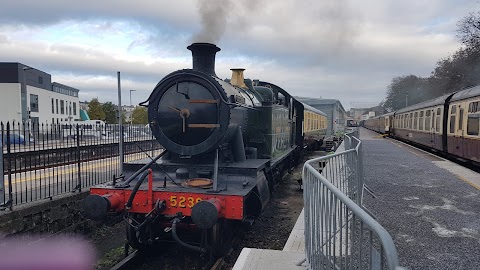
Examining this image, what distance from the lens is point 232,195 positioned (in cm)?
503

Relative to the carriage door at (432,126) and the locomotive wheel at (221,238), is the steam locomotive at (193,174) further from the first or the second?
the carriage door at (432,126)

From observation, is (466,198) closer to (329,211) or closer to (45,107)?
(329,211)

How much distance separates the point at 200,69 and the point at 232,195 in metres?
2.40

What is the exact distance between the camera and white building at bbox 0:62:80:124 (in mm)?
42531

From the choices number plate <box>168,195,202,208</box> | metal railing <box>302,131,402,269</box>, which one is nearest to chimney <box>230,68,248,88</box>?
number plate <box>168,195,202,208</box>

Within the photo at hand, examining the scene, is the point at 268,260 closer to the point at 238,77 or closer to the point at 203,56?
the point at 203,56

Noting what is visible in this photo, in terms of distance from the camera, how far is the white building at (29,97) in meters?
42.5

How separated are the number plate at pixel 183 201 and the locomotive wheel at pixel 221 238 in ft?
1.63

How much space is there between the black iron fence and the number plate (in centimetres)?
120

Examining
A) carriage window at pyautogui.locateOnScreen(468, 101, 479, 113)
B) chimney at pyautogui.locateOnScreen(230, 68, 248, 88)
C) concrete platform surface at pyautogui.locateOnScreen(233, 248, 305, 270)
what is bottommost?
concrete platform surface at pyautogui.locateOnScreen(233, 248, 305, 270)

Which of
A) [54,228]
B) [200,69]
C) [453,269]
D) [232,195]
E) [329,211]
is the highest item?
[200,69]

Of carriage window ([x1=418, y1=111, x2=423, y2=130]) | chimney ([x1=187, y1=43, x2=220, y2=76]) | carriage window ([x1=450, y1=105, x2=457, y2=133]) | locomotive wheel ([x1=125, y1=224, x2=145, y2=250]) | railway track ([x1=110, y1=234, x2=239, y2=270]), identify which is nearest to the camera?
railway track ([x1=110, y1=234, x2=239, y2=270])

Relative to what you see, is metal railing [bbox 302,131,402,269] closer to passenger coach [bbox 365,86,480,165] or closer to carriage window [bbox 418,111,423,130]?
passenger coach [bbox 365,86,480,165]

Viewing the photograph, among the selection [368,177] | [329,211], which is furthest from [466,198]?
[329,211]
